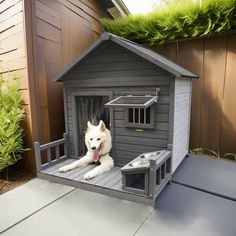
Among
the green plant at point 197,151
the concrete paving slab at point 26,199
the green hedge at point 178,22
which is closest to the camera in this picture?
the concrete paving slab at point 26,199

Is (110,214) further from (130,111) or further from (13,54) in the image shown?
(13,54)

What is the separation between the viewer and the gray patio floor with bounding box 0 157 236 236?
2.07 m

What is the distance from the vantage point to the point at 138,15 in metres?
4.51

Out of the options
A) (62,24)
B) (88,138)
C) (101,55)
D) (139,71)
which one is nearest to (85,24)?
(62,24)

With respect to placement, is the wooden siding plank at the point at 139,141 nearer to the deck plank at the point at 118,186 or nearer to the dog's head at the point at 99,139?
the dog's head at the point at 99,139

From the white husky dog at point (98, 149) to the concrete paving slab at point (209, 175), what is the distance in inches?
44.6

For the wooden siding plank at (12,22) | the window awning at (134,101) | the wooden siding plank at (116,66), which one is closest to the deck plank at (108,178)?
the window awning at (134,101)

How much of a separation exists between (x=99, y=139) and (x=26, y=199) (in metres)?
1.30

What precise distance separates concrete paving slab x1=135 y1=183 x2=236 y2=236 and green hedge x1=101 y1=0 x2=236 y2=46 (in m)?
3.03

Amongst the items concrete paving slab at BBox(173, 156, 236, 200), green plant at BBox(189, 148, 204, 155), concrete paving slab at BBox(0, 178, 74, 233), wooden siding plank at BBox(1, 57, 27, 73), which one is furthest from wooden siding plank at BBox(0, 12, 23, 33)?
green plant at BBox(189, 148, 204, 155)

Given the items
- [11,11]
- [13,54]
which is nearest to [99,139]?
[13,54]

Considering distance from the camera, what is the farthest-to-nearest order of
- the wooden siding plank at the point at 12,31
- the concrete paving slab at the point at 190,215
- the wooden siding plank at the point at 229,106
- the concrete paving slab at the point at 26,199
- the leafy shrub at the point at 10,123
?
1. the wooden siding plank at the point at 229,106
2. the wooden siding plank at the point at 12,31
3. the leafy shrub at the point at 10,123
4. the concrete paving slab at the point at 26,199
5. the concrete paving slab at the point at 190,215

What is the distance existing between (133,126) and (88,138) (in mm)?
756

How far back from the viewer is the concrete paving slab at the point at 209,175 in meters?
2.85
